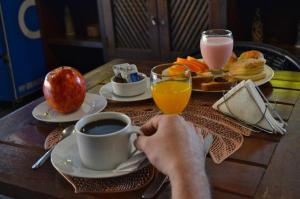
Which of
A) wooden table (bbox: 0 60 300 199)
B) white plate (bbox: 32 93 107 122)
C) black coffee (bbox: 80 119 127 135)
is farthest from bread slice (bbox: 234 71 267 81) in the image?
black coffee (bbox: 80 119 127 135)

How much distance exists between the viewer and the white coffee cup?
0.79m

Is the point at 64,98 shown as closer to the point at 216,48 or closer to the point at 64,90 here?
the point at 64,90

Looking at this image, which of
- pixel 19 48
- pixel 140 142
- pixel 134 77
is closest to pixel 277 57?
pixel 134 77

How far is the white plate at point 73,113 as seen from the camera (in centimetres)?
112

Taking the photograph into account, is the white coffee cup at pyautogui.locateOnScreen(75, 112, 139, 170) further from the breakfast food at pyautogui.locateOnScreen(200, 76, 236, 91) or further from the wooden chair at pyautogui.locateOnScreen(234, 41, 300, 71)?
the wooden chair at pyautogui.locateOnScreen(234, 41, 300, 71)

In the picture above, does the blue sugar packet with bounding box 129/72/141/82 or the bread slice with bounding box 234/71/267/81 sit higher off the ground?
the blue sugar packet with bounding box 129/72/141/82

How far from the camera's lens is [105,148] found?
31.4 inches

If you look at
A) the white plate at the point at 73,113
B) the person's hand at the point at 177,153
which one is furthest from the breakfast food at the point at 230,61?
the person's hand at the point at 177,153

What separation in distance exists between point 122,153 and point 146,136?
59 mm

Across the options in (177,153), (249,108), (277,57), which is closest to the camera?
(177,153)

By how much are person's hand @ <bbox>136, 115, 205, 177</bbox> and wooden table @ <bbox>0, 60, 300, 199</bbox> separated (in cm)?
7

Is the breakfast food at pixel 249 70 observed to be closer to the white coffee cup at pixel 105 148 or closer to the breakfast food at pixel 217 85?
the breakfast food at pixel 217 85

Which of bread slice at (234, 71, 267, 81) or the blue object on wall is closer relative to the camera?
bread slice at (234, 71, 267, 81)

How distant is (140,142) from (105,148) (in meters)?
0.07
